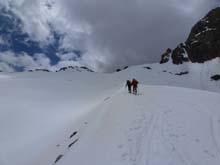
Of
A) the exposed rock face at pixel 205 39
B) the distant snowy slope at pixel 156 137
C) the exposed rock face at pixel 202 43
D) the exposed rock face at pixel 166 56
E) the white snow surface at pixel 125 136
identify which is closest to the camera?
the distant snowy slope at pixel 156 137

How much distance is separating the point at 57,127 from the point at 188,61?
10041cm

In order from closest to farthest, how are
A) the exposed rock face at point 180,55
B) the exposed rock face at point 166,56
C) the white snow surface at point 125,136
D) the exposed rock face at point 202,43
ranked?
the white snow surface at point 125,136
the exposed rock face at point 202,43
the exposed rock face at point 180,55
the exposed rock face at point 166,56

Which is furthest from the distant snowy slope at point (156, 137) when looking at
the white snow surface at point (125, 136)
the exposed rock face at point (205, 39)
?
the exposed rock face at point (205, 39)

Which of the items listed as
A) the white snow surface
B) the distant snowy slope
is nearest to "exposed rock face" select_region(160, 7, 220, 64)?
the white snow surface

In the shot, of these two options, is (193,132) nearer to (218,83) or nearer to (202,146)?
(202,146)

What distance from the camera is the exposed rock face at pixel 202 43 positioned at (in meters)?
109

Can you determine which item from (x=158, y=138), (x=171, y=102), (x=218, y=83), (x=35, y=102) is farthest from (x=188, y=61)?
(x=158, y=138)

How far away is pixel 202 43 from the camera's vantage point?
377ft

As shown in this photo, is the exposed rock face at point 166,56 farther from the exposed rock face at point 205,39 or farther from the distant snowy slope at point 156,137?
the distant snowy slope at point 156,137

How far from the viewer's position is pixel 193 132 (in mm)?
11773

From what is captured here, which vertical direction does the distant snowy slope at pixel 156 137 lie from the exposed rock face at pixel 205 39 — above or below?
below

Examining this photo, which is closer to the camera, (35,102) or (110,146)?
(110,146)

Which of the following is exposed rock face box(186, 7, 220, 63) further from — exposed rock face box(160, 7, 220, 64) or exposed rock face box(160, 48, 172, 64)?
exposed rock face box(160, 48, 172, 64)

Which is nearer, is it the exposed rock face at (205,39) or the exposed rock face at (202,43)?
the exposed rock face at (205,39)
